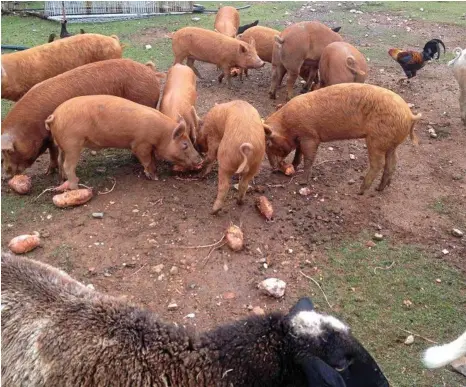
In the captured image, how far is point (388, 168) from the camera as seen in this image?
20.0 ft

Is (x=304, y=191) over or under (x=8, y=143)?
under

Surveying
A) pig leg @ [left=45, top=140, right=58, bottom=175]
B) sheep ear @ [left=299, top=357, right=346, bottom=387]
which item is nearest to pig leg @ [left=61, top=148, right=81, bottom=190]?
pig leg @ [left=45, top=140, right=58, bottom=175]

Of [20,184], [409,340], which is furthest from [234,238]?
[20,184]

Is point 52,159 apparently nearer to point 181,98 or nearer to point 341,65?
point 181,98

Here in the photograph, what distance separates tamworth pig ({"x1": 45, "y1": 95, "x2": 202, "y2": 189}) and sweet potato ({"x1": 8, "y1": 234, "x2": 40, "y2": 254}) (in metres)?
1.01

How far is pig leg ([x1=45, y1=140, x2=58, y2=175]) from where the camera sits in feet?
20.6

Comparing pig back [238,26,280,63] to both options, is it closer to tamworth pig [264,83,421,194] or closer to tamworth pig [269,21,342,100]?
tamworth pig [269,21,342,100]

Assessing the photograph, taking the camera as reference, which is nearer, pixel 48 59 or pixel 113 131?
pixel 113 131

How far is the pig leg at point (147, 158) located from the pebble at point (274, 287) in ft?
7.43

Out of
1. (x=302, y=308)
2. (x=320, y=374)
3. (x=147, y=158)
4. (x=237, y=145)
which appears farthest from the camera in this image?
(x=147, y=158)

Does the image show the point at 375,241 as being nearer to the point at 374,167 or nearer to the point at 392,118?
the point at 374,167

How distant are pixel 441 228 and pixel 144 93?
414 centimetres

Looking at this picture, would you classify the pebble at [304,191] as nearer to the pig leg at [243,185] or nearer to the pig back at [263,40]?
the pig leg at [243,185]

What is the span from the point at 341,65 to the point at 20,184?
5004 mm
